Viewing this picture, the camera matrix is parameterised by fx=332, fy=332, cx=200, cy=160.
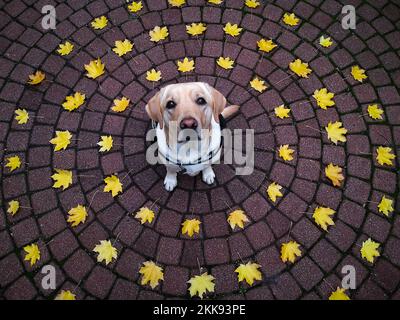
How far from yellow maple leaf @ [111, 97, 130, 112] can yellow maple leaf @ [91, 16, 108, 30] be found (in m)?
1.40

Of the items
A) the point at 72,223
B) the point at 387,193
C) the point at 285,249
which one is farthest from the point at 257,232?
the point at 72,223

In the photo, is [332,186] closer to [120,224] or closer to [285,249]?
[285,249]

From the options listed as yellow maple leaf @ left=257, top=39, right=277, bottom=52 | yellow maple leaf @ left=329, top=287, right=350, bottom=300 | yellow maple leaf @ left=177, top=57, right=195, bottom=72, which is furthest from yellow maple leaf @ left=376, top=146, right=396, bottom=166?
yellow maple leaf @ left=177, top=57, right=195, bottom=72

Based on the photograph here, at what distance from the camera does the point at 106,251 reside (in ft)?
Answer: 12.4

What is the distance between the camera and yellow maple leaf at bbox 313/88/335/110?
4.57m

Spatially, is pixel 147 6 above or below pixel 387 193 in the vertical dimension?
above

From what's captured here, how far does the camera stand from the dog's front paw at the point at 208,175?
159 inches

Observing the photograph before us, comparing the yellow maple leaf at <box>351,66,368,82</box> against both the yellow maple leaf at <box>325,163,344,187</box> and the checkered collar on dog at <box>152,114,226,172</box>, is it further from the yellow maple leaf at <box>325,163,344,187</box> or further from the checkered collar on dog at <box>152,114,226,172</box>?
the checkered collar on dog at <box>152,114,226,172</box>

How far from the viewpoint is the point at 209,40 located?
5.00 meters

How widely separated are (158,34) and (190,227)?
9.76 ft

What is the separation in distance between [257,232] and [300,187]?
2.64 ft

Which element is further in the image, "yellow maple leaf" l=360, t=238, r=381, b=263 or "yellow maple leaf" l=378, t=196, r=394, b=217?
"yellow maple leaf" l=378, t=196, r=394, b=217

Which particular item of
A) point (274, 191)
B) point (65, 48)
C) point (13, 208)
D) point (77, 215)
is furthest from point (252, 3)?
point (13, 208)

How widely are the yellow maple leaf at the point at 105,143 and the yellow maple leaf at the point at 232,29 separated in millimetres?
2400
